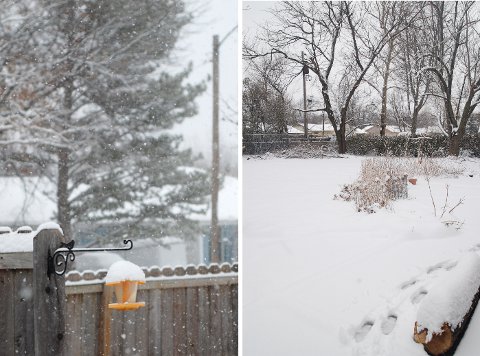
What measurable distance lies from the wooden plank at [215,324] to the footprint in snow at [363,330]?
0.98m

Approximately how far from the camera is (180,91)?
4.75 metres

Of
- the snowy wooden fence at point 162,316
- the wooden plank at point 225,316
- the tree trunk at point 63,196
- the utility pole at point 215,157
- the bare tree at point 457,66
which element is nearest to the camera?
the bare tree at point 457,66

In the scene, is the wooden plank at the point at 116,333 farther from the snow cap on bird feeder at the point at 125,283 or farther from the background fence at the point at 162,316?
the snow cap on bird feeder at the point at 125,283

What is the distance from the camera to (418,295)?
2715mm

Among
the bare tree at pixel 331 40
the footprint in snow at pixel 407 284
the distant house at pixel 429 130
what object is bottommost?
the footprint in snow at pixel 407 284

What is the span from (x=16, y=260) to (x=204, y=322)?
1180 millimetres

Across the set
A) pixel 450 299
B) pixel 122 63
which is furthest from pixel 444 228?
pixel 122 63

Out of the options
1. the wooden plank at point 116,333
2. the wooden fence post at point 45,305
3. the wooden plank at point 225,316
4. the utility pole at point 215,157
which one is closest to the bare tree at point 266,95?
the wooden plank at point 225,316

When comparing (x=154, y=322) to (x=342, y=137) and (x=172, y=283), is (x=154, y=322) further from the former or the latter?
A: (x=342, y=137)

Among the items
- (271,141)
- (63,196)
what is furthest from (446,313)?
(63,196)

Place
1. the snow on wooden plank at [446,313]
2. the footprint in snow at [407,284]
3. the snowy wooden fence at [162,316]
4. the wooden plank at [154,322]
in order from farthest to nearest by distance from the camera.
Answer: the wooden plank at [154,322]
the snowy wooden fence at [162,316]
the footprint in snow at [407,284]
the snow on wooden plank at [446,313]

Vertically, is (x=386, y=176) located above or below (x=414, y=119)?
below

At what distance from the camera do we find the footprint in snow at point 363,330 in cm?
267

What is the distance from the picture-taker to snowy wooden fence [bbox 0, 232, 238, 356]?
307 centimetres
